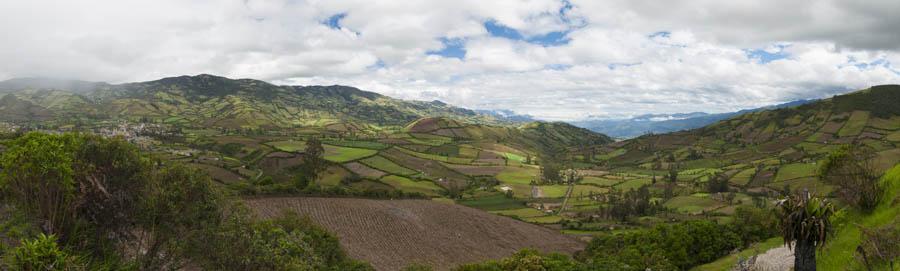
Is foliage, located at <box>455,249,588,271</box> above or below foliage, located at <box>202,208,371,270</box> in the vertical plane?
below

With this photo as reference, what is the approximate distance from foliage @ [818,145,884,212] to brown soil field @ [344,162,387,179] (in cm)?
13296

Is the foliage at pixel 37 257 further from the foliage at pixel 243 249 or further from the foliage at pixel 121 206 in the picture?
the foliage at pixel 243 249

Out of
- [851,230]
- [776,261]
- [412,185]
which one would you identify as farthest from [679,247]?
[412,185]

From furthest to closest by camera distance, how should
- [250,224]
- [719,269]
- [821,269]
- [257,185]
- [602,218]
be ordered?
1. [602,218]
2. [257,185]
3. [719,269]
4. [250,224]
5. [821,269]

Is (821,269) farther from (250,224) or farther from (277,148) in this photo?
(277,148)

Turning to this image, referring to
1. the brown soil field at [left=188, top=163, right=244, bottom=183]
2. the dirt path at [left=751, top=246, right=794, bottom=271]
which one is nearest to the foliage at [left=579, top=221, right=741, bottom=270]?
the dirt path at [left=751, top=246, right=794, bottom=271]

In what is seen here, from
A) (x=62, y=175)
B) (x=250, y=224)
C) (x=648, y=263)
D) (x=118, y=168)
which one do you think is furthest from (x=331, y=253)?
(x=648, y=263)

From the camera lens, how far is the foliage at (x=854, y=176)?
35.2m

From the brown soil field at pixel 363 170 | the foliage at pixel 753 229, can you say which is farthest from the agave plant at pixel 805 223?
the brown soil field at pixel 363 170

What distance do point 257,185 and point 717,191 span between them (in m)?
164

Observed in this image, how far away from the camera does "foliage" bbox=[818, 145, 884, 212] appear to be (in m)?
35.2

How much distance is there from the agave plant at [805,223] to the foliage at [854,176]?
1168cm

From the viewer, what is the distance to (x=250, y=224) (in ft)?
109

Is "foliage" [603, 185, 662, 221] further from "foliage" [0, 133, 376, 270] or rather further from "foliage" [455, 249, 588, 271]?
"foliage" [0, 133, 376, 270]
